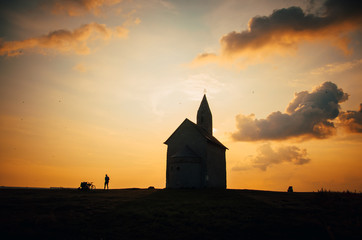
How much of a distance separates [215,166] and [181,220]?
86.7 ft

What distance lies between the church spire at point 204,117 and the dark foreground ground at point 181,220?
27.7 m

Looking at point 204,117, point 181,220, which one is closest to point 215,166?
point 204,117

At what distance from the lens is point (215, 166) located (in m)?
43.2

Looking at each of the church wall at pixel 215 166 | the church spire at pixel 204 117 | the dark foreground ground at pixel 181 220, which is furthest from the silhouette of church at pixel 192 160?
the dark foreground ground at pixel 181 220

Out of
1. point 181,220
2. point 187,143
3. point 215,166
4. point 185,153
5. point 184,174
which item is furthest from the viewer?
point 215,166

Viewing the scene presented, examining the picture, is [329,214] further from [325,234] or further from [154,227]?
[154,227]

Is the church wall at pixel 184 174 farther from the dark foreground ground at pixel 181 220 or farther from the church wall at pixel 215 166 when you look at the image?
the dark foreground ground at pixel 181 220

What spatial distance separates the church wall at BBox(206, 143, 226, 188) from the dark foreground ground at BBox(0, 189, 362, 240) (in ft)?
58.5

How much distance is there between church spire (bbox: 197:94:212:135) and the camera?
1965 inches

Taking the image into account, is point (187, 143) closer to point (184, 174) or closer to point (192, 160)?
point (192, 160)

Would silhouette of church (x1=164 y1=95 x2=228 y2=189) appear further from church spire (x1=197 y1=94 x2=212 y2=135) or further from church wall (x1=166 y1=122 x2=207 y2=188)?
church spire (x1=197 y1=94 x2=212 y2=135)

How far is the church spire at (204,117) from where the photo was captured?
164 feet

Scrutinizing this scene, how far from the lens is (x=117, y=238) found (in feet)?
48.7

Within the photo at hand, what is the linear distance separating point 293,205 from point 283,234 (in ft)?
26.9
